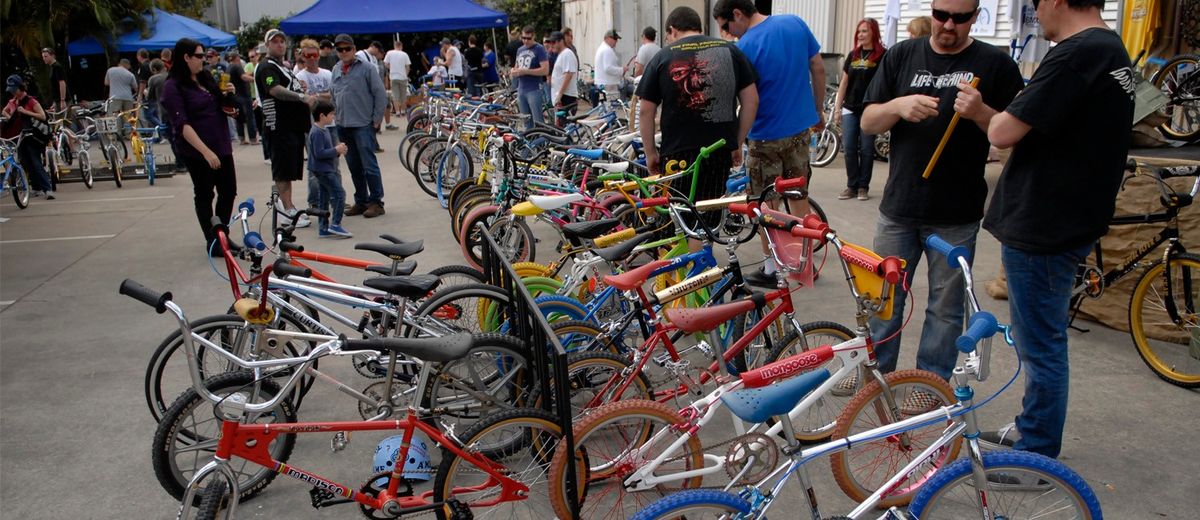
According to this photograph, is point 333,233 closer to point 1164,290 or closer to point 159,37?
point 1164,290

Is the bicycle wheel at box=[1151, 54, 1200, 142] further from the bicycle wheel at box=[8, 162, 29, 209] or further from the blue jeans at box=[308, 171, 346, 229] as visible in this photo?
the bicycle wheel at box=[8, 162, 29, 209]

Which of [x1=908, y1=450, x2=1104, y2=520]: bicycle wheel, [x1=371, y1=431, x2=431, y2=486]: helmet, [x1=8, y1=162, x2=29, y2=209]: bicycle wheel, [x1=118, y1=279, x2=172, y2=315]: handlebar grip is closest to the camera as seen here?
[x1=908, y1=450, x2=1104, y2=520]: bicycle wheel

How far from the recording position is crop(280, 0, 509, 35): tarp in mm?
16219

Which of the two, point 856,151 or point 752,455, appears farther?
point 856,151

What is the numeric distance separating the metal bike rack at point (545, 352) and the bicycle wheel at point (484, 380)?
0.34ft

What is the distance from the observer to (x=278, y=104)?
792cm

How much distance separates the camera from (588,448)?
3.15m

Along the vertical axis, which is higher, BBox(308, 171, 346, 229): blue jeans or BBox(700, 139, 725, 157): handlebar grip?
BBox(700, 139, 725, 157): handlebar grip

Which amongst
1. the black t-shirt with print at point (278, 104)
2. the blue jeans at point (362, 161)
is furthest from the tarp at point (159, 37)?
the black t-shirt with print at point (278, 104)

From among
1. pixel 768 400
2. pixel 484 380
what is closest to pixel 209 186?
pixel 484 380

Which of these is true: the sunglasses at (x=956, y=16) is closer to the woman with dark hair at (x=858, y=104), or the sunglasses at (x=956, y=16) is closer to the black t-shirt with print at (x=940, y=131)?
the black t-shirt with print at (x=940, y=131)

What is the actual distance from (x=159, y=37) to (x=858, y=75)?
21.1m

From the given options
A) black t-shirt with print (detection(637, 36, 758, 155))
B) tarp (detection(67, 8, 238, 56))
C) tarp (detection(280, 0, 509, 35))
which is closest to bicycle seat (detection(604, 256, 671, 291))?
black t-shirt with print (detection(637, 36, 758, 155))

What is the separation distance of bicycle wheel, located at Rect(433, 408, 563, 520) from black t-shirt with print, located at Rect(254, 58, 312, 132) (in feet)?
18.6
